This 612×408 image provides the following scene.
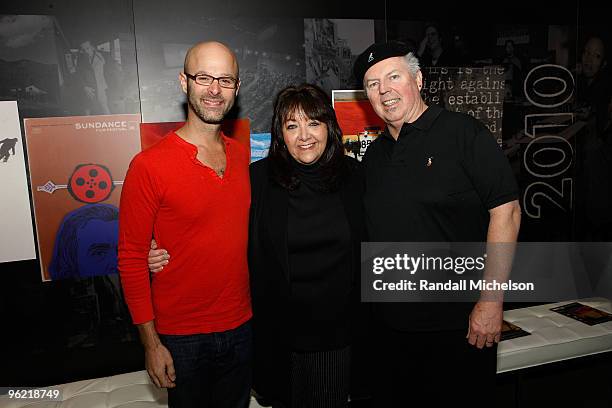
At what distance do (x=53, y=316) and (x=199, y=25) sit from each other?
5.92 ft

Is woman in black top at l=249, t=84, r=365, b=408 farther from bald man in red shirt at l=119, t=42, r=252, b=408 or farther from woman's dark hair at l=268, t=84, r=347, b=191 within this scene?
bald man in red shirt at l=119, t=42, r=252, b=408

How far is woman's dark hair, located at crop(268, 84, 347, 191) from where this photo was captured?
74.4 inches

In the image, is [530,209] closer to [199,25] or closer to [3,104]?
[199,25]

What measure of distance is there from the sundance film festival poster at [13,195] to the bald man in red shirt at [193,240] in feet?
3.59

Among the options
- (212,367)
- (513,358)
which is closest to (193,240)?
(212,367)

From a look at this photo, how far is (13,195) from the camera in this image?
8.20ft

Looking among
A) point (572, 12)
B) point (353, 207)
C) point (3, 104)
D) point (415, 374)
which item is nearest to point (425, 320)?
point (415, 374)

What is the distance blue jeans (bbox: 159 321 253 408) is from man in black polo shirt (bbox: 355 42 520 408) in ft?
1.98

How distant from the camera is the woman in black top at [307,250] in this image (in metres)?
1.88

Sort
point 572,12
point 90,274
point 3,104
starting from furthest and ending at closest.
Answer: point 572,12, point 90,274, point 3,104

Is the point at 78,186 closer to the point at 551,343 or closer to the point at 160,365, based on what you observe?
the point at 160,365

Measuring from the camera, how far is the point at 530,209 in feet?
11.3

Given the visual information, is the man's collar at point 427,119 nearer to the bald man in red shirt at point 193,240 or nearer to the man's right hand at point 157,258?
the bald man in red shirt at point 193,240

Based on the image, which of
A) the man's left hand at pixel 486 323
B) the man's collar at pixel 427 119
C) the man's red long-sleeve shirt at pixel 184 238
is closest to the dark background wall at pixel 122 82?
the man's red long-sleeve shirt at pixel 184 238
